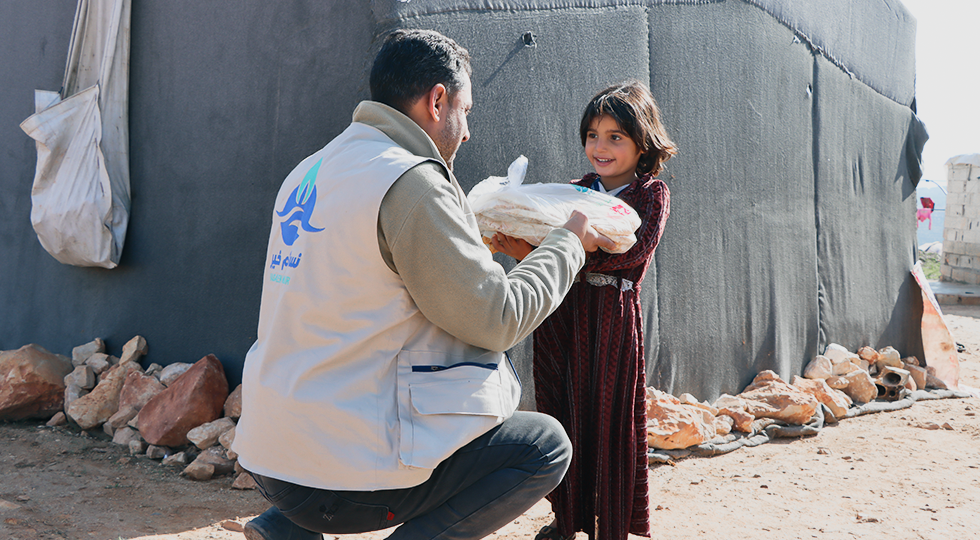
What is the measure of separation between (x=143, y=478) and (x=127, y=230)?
1.46 m

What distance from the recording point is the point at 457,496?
1.53 m

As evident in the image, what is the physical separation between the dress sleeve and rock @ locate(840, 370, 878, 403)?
10.2 feet

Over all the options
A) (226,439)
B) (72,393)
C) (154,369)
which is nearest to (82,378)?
(72,393)

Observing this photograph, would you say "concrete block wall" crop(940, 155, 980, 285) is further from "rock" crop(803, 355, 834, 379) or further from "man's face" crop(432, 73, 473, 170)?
"man's face" crop(432, 73, 473, 170)

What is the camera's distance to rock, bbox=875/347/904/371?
5.30 metres

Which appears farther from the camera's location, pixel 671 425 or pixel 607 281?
pixel 671 425

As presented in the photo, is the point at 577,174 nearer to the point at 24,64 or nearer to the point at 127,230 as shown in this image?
the point at 127,230

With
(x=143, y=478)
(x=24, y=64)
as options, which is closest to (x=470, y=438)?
(x=143, y=478)

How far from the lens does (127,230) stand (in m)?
3.81

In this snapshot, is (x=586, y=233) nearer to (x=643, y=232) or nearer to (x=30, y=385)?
(x=643, y=232)

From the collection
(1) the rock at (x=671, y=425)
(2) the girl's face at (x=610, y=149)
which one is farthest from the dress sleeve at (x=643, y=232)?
(1) the rock at (x=671, y=425)

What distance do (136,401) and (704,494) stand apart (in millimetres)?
2727

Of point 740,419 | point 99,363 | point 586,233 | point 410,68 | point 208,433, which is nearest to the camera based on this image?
point 410,68

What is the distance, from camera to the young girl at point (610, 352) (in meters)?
2.31
